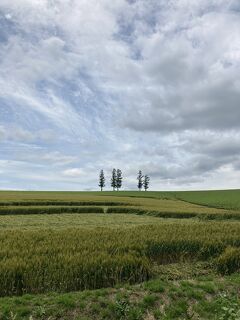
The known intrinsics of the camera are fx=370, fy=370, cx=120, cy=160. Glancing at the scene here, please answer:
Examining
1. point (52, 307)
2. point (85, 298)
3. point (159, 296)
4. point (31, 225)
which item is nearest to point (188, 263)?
point (159, 296)

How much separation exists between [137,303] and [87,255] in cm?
335

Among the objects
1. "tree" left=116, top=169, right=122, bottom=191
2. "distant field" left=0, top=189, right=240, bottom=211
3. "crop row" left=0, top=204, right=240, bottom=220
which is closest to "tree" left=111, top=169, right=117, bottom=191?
"tree" left=116, top=169, right=122, bottom=191

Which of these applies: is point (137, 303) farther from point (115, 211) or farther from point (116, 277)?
point (115, 211)

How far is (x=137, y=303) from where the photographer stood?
475 inches

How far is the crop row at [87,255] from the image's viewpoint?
12.8 m

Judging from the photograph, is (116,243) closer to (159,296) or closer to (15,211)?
(159,296)

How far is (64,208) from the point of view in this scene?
171ft

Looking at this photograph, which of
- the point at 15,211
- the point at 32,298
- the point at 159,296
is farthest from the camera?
the point at 15,211

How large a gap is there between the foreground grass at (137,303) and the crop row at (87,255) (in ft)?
2.49

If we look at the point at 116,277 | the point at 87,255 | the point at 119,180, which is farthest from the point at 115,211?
the point at 119,180

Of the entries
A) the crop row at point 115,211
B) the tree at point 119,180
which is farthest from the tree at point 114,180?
the crop row at point 115,211

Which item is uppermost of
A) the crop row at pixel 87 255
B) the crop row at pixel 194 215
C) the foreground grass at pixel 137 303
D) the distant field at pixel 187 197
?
the distant field at pixel 187 197

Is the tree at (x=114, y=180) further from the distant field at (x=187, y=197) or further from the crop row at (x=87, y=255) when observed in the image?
the crop row at (x=87, y=255)

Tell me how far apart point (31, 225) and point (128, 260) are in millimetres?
19074
